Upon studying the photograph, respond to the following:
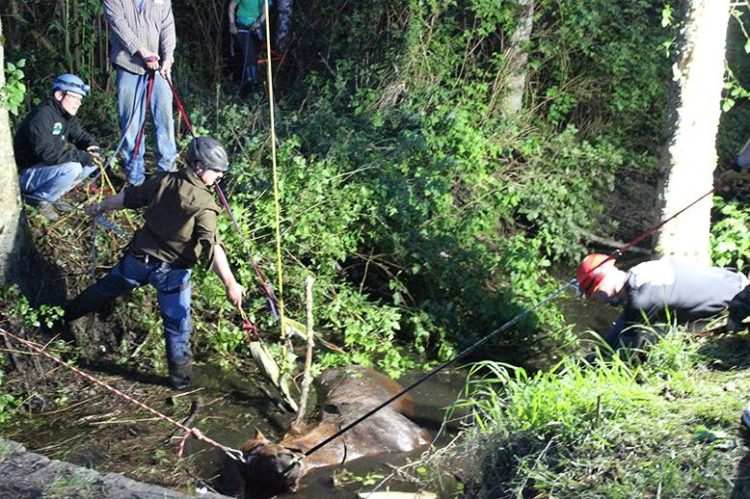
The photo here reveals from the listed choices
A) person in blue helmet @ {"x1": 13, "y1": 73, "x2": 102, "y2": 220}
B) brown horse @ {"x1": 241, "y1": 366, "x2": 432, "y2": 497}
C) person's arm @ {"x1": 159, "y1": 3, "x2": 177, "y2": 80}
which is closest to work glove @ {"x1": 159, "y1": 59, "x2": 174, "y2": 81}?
person's arm @ {"x1": 159, "y1": 3, "x2": 177, "y2": 80}

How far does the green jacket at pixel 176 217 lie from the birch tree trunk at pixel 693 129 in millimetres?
3547

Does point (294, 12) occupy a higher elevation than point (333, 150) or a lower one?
higher

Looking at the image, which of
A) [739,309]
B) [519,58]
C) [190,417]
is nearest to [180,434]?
[190,417]

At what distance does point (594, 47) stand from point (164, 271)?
712 centimetres

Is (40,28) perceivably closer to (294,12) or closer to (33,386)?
(294,12)

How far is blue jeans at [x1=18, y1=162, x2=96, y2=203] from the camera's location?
25.6ft

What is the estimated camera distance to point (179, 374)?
23.9 ft

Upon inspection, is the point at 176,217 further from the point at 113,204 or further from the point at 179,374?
the point at 179,374

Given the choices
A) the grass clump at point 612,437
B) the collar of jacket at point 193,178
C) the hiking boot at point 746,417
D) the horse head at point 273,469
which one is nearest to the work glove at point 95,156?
the collar of jacket at point 193,178

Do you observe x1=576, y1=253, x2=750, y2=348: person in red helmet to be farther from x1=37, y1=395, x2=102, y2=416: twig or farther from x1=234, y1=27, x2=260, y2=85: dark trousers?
x1=234, y1=27, x2=260, y2=85: dark trousers

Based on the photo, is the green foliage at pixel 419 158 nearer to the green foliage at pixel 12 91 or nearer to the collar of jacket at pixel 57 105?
the collar of jacket at pixel 57 105

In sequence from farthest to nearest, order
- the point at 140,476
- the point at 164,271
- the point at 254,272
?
1. the point at 254,272
2. the point at 164,271
3. the point at 140,476

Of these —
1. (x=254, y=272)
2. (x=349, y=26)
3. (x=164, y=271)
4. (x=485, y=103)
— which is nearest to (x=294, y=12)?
(x=349, y=26)

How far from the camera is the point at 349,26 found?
11.8 meters
